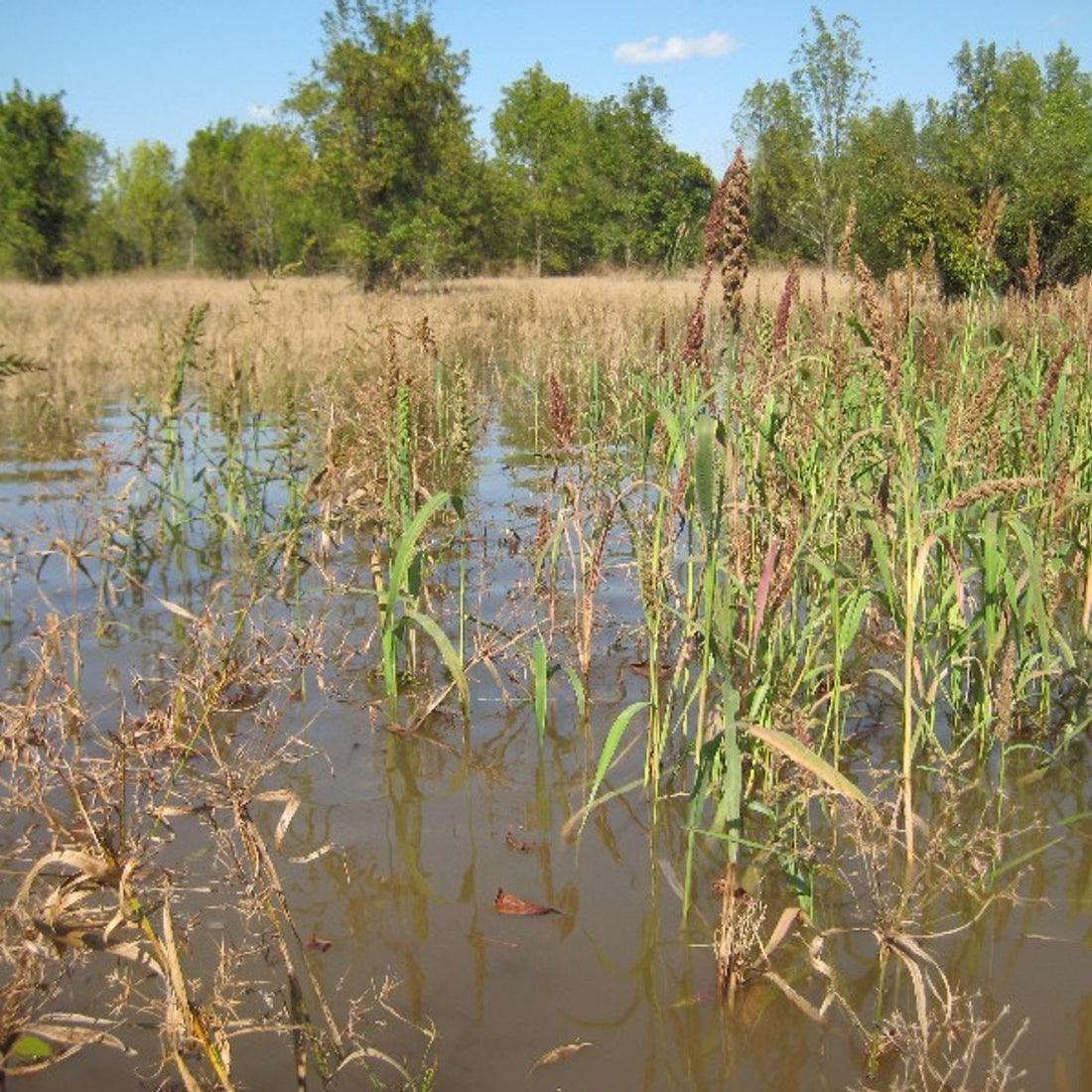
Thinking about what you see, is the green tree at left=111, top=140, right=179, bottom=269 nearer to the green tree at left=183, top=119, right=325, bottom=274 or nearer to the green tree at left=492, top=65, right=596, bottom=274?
the green tree at left=183, top=119, right=325, bottom=274

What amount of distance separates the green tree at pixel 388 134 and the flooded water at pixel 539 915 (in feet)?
89.5

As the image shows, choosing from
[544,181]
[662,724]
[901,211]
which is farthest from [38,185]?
[662,724]

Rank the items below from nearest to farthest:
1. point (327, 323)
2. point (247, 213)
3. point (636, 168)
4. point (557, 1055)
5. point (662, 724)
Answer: point (557, 1055)
point (662, 724)
point (327, 323)
point (636, 168)
point (247, 213)

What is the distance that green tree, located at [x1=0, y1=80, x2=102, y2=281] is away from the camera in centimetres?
3578

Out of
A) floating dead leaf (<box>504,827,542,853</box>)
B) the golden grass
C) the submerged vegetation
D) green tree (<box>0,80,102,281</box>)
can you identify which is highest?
green tree (<box>0,80,102,281</box>)

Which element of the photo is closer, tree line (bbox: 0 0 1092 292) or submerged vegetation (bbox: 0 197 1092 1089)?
submerged vegetation (bbox: 0 197 1092 1089)

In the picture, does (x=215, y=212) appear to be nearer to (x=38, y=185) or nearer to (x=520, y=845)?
(x=38, y=185)

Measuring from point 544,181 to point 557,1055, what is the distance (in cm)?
5063

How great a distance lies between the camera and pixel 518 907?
2.56m

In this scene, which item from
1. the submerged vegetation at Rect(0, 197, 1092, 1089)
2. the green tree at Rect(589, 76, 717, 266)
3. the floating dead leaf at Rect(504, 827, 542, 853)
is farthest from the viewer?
the green tree at Rect(589, 76, 717, 266)

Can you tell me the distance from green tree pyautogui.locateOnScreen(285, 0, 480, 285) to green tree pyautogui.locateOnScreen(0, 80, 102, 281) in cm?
1056

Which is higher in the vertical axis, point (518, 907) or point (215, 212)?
point (215, 212)

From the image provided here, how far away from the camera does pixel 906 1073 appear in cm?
188

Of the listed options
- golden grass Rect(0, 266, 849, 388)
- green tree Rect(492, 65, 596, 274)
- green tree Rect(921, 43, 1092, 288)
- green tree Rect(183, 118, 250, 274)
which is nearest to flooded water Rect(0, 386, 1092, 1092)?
golden grass Rect(0, 266, 849, 388)
